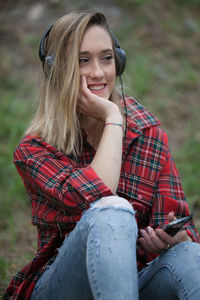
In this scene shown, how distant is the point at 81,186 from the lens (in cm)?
174

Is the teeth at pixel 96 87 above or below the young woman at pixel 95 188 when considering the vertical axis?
above

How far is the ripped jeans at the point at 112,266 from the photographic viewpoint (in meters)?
1.39

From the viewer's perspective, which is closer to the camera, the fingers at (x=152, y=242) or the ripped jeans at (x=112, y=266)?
the ripped jeans at (x=112, y=266)

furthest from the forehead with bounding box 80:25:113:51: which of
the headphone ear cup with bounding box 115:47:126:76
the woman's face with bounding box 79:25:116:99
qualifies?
the headphone ear cup with bounding box 115:47:126:76

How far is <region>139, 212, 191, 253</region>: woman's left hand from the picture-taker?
1659 mm

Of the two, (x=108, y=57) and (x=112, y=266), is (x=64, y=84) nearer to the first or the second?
(x=108, y=57)

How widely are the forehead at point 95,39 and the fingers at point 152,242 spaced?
1.05 meters

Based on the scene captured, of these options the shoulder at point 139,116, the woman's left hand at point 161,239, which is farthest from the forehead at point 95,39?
the woman's left hand at point 161,239

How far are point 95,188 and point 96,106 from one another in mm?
546

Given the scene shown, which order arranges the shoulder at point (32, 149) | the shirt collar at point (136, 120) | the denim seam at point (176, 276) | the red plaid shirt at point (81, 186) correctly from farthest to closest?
1. the shirt collar at point (136, 120)
2. the shoulder at point (32, 149)
3. the red plaid shirt at point (81, 186)
4. the denim seam at point (176, 276)

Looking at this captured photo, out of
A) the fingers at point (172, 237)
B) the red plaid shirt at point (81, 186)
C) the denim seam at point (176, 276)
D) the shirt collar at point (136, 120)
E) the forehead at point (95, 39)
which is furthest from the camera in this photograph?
the shirt collar at point (136, 120)

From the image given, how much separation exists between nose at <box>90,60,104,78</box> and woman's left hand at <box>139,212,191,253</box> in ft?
2.94

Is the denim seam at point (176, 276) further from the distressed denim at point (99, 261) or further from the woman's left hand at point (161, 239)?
the distressed denim at point (99, 261)

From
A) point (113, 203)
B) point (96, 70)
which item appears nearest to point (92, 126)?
point (96, 70)
